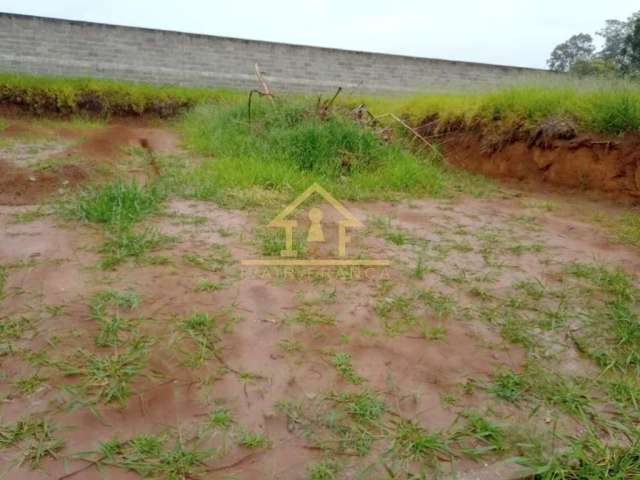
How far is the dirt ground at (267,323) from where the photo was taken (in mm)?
1460

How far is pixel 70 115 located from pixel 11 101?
97 centimetres

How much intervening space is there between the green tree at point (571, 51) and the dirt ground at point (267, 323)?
27558 mm

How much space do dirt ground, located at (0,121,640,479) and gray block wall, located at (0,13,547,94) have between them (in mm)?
6180

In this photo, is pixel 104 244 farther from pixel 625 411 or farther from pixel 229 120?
pixel 229 120

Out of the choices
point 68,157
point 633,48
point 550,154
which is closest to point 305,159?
point 68,157

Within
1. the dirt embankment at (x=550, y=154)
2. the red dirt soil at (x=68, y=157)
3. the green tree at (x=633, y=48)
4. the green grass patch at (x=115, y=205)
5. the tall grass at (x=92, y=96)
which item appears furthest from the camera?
the green tree at (x=633, y=48)

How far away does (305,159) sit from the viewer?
4.62 meters

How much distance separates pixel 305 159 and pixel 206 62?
21.3ft

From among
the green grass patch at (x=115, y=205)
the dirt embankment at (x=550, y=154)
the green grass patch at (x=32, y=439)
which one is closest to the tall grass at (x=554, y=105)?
the dirt embankment at (x=550, y=154)

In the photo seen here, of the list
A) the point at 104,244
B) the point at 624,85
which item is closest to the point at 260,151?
the point at 104,244

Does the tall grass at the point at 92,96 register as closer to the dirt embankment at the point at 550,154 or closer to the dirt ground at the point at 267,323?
the dirt embankment at the point at 550,154

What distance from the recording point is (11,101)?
802cm

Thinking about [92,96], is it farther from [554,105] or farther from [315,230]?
[554,105]

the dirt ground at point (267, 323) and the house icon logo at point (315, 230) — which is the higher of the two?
the house icon logo at point (315, 230)
